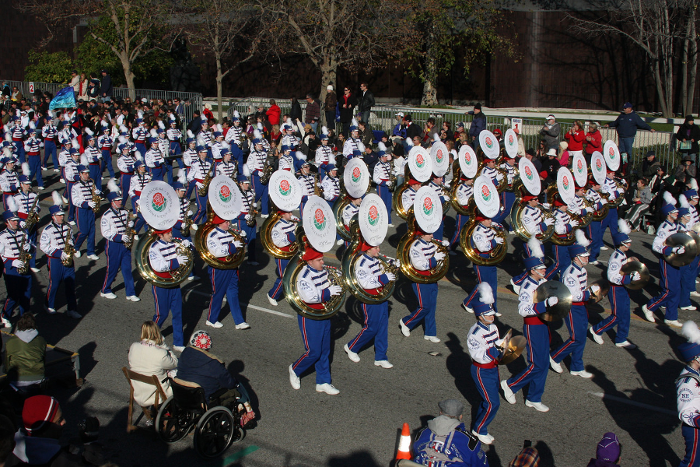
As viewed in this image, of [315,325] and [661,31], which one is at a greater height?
[661,31]

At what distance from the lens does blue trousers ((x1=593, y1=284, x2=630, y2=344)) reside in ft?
30.8

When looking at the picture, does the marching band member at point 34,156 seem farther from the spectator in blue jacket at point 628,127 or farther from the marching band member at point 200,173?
the spectator in blue jacket at point 628,127

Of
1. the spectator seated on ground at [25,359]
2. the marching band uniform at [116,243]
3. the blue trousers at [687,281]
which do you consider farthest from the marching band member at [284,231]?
the blue trousers at [687,281]

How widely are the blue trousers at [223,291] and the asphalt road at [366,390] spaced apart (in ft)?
0.90

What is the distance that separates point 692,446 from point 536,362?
1.85 m

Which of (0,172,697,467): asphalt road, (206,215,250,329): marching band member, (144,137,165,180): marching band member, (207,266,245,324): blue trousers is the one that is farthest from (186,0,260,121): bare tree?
(207,266,245,324): blue trousers

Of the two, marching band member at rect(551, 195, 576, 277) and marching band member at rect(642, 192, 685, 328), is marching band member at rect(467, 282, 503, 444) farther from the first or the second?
marching band member at rect(551, 195, 576, 277)

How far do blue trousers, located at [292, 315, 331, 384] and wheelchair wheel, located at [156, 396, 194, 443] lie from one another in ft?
5.25

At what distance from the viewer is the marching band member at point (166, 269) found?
8922 millimetres

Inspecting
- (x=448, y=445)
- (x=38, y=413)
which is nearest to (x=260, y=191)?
(x=38, y=413)

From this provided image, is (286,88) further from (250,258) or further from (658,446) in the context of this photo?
(658,446)

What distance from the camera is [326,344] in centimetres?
800

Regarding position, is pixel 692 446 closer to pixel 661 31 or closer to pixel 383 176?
pixel 383 176

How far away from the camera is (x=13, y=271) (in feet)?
32.3
